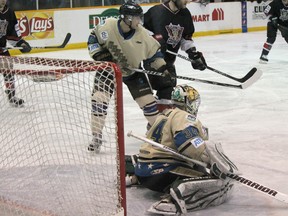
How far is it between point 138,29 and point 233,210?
1.36m

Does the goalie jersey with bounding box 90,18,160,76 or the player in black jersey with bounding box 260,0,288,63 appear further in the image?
the player in black jersey with bounding box 260,0,288,63

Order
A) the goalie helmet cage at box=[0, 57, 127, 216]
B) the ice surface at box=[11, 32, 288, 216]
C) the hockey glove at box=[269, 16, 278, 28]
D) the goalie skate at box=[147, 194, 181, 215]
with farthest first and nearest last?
the hockey glove at box=[269, 16, 278, 28]
the ice surface at box=[11, 32, 288, 216]
the goalie skate at box=[147, 194, 181, 215]
the goalie helmet cage at box=[0, 57, 127, 216]

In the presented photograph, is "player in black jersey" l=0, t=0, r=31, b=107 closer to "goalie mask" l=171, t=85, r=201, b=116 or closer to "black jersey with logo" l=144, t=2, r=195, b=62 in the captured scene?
"black jersey with logo" l=144, t=2, r=195, b=62

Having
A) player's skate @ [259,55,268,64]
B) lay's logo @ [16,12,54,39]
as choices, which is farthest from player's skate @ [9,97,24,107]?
lay's logo @ [16,12,54,39]

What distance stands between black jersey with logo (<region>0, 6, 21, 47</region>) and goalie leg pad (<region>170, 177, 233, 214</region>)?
10.4 feet

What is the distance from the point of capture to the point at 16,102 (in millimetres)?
3102

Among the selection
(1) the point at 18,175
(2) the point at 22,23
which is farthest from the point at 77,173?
(2) the point at 22,23

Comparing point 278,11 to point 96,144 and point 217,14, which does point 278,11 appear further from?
point 96,144

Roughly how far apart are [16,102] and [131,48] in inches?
32.9

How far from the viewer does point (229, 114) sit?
4.82m

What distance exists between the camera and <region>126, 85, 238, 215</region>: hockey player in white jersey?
8.51 feet

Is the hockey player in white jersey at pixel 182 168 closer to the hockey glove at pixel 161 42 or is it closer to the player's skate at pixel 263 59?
the hockey glove at pixel 161 42

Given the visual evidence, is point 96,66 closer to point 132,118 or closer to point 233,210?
point 233,210

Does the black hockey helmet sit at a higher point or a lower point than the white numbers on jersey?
higher
